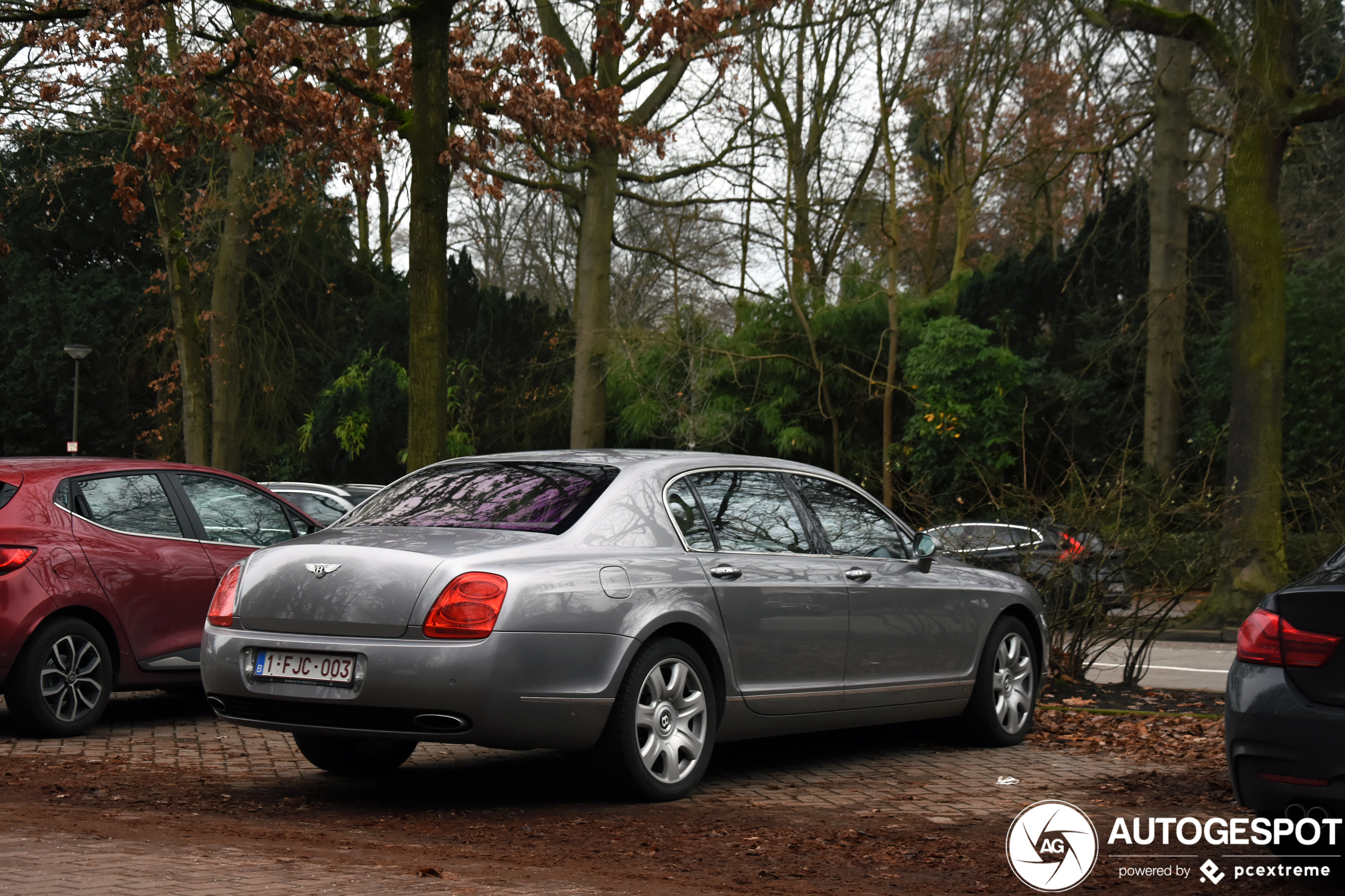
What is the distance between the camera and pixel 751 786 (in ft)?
24.1

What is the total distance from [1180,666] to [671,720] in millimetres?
9646

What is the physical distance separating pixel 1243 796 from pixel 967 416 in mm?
22981

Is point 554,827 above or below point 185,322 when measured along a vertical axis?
below

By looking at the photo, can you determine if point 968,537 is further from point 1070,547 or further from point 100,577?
point 100,577

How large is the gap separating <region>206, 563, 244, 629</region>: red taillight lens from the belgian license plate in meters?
0.31

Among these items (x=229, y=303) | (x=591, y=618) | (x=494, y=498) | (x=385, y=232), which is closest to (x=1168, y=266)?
(x=229, y=303)

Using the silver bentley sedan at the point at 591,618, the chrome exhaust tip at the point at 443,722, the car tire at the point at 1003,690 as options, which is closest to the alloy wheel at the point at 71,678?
the silver bentley sedan at the point at 591,618

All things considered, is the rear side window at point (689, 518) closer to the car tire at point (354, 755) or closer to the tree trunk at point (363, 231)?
the car tire at point (354, 755)

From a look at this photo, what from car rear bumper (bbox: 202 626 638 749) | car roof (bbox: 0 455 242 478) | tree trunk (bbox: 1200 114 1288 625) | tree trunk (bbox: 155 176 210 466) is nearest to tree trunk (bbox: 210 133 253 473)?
tree trunk (bbox: 155 176 210 466)

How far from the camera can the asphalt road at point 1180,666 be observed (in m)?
13.2

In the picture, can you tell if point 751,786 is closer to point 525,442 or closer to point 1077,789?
point 1077,789

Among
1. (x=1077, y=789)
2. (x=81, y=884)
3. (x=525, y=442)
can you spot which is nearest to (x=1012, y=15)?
(x=1077, y=789)

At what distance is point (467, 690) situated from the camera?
610 cm

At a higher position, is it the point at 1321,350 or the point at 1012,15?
the point at 1012,15
